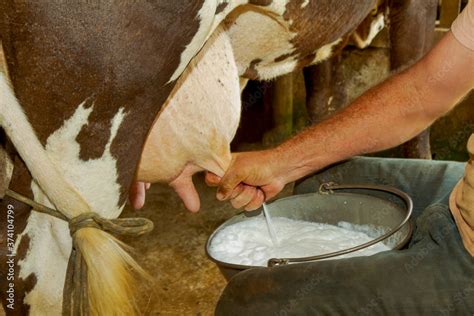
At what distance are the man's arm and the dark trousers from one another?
8.9 inches

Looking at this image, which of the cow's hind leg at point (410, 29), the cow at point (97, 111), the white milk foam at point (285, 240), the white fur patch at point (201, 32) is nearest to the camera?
the cow at point (97, 111)

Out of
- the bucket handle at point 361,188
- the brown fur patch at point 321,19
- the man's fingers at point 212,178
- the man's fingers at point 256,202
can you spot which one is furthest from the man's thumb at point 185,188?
the brown fur patch at point 321,19

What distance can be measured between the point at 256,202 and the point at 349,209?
0.64ft

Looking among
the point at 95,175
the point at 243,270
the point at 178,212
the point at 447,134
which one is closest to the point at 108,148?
the point at 95,175

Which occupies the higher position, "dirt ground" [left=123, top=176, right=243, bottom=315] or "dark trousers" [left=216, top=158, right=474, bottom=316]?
"dark trousers" [left=216, top=158, right=474, bottom=316]

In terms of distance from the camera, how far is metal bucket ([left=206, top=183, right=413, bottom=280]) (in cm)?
133

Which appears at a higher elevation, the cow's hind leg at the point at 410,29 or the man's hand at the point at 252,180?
the man's hand at the point at 252,180

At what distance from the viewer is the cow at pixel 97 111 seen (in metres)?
0.99

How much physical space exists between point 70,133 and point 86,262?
0.69ft

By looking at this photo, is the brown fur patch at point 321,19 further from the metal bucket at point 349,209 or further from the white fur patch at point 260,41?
the metal bucket at point 349,209

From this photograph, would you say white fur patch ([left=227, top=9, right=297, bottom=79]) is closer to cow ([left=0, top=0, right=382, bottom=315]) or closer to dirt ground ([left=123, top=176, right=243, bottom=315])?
cow ([left=0, top=0, right=382, bottom=315])

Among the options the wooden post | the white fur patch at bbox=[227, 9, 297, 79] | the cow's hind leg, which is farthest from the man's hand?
the wooden post

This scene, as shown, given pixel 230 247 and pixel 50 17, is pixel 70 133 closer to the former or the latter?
pixel 50 17

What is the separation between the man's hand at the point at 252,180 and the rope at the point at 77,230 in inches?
12.0
